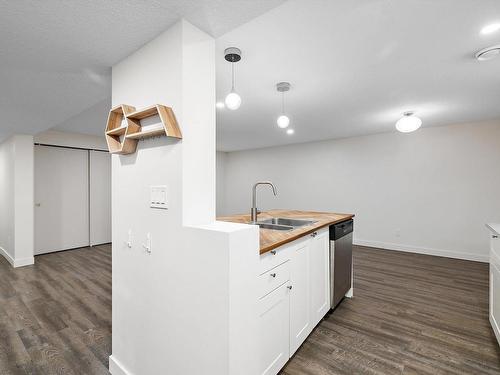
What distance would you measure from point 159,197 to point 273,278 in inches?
33.9

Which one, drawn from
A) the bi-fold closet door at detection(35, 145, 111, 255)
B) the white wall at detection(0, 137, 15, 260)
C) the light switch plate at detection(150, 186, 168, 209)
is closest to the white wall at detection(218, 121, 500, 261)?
the bi-fold closet door at detection(35, 145, 111, 255)

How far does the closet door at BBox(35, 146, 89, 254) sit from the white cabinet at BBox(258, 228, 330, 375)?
513 centimetres

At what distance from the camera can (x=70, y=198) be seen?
5.13m

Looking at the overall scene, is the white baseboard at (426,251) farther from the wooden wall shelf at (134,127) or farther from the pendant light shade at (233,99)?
the wooden wall shelf at (134,127)

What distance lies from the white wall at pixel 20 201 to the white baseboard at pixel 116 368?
366 cm

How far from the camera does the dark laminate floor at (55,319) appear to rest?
6.22 feet

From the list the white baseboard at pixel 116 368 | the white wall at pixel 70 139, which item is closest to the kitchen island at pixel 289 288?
the white baseboard at pixel 116 368

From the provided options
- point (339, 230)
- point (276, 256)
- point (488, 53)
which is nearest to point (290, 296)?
point (276, 256)

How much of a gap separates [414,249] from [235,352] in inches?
191

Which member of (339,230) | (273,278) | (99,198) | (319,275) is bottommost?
(319,275)

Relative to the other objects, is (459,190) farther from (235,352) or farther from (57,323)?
(57,323)

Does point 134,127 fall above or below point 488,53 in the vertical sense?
below

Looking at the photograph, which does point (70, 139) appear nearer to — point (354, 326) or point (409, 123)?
point (354, 326)

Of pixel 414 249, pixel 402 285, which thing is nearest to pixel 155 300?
pixel 402 285
